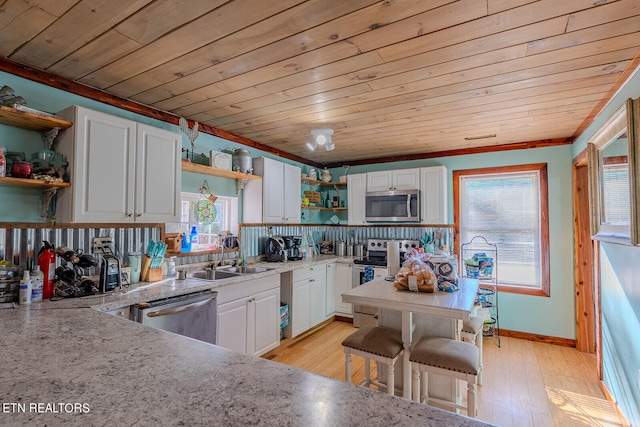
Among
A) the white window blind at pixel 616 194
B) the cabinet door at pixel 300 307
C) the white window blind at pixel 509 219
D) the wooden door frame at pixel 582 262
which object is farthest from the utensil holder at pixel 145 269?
the wooden door frame at pixel 582 262

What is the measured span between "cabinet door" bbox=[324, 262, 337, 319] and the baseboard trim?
2109mm

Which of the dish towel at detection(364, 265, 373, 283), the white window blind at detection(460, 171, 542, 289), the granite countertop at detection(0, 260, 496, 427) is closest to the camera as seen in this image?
the granite countertop at detection(0, 260, 496, 427)

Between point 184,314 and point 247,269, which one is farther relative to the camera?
point 247,269

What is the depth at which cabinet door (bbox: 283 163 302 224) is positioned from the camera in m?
3.96

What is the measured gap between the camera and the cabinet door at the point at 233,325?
261 centimetres

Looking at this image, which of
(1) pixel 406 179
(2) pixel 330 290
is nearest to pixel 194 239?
(2) pixel 330 290

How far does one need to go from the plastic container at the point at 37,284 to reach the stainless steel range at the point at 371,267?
3179mm

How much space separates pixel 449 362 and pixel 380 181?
3.00 meters

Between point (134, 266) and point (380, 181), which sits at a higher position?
point (380, 181)

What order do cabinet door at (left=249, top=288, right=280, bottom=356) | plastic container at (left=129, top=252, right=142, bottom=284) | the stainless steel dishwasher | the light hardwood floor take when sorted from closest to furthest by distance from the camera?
the stainless steel dishwasher, the light hardwood floor, plastic container at (left=129, top=252, right=142, bottom=284), cabinet door at (left=249, top=288, right=280, bottom=356)

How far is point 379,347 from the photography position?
6.35ft

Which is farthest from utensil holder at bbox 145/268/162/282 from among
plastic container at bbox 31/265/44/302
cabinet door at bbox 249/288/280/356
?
cabinet door at bbox 249/288/280/356

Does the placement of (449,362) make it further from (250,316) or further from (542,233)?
(542,233)

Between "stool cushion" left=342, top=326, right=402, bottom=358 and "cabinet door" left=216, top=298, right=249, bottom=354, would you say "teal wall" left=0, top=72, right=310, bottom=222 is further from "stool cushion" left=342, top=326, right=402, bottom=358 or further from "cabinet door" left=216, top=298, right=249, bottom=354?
"stool cushion" left=342, top=326, right=402, bottom=358
